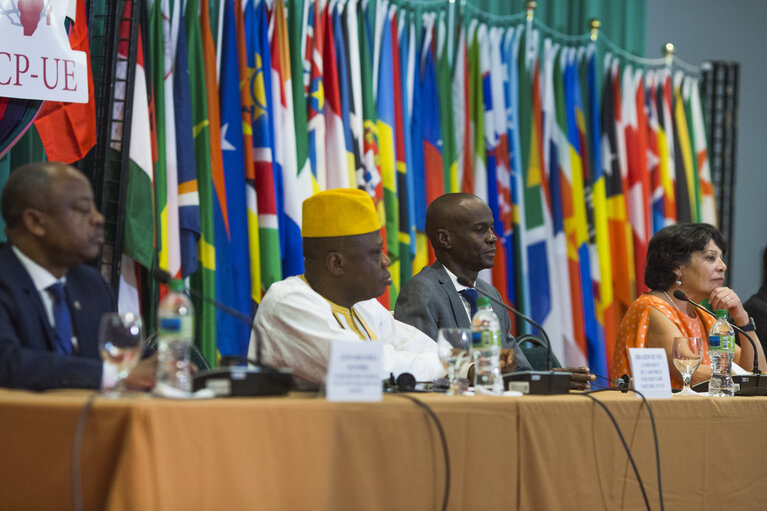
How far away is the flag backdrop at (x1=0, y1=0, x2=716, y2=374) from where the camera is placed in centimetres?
416

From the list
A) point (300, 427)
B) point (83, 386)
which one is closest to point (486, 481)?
point (300, 427)

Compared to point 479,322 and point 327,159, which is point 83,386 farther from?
point 327,159

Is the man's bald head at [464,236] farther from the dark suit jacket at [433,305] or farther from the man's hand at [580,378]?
the man's hand at [580,378]

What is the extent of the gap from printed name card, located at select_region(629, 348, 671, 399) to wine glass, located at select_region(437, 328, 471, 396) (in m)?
0.45

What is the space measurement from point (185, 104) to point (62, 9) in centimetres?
68

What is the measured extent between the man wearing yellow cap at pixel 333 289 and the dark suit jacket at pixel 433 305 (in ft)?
1.36

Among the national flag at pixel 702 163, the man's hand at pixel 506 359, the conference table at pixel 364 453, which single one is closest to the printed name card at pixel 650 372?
the conference table at pixel 364 453

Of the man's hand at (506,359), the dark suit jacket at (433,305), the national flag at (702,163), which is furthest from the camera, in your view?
the national flag at (702,163)

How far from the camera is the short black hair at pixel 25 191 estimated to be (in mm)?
2141

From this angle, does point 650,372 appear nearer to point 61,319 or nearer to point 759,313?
point 61,319

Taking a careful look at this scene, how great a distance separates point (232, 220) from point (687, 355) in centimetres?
226

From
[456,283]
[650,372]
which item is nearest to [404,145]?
[456,283]

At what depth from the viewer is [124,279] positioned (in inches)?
155

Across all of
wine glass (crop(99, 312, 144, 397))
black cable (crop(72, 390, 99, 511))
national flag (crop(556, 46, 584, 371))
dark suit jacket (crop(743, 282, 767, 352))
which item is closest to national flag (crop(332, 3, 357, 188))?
national flag (crop(556, 46, 584, 371))
